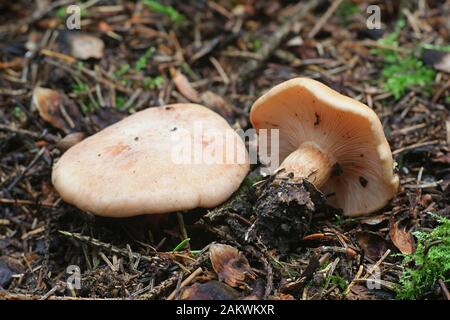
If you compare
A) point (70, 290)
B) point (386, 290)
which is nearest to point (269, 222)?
point (386, 290)

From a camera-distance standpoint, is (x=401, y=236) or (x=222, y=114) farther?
(x=222, y=114)

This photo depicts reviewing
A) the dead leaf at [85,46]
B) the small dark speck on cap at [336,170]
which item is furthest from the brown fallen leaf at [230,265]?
the dead leaf at [85,46]

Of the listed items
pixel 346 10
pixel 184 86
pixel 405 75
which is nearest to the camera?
pixel 405 75

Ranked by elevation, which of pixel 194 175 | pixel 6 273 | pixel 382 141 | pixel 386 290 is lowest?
pixel 6 273

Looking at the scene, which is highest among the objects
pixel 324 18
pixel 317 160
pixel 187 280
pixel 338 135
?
pixel 324 18

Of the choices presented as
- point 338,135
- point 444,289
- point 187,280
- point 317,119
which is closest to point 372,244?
point 444,289

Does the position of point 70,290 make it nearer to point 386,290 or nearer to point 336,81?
point 386,290

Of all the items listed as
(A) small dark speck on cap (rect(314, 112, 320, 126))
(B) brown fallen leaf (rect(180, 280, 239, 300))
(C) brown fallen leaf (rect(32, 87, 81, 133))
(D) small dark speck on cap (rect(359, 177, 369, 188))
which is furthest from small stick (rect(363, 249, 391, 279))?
(C) brown fallen leaf (rect(32, 87, 81, 133))

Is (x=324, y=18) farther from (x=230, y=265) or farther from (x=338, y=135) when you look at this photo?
(x=230, y=265)
